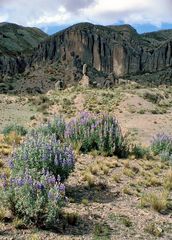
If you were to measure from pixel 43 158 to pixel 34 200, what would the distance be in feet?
6.57

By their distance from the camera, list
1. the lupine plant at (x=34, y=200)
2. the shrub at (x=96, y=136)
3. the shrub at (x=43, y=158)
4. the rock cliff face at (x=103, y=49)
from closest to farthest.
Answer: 1. the lupine plant at (x=34, y=200)
2. the shrub at (x=43, y=158)
3. the shrub at (x=96, y=136)
4. the rock cliff face at (x=103, y=49)

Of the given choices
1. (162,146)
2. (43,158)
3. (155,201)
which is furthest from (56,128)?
(155,201)

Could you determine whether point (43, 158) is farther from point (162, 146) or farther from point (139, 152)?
point (162, 146)

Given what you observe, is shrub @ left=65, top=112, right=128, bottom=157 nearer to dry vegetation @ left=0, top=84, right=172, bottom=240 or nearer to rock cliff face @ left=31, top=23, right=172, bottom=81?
dry vegetation @ left=0, top=84, right=172, bottom=240

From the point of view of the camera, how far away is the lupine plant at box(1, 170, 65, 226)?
8461 millimetres

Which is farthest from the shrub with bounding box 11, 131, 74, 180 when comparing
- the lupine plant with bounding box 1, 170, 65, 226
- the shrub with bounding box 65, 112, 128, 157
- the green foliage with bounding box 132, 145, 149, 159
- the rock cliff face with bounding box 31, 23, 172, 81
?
the rock cliff face with bounding box 31, 23, 172, 81

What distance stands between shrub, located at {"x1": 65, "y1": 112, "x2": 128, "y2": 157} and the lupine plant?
6209mm

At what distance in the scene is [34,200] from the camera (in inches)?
336

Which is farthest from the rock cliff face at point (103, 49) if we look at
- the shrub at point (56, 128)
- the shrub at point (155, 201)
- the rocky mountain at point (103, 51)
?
the shrub at point (155, 201)

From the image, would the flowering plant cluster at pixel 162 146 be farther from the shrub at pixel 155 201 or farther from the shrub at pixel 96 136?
the shrub at pixel 155 201

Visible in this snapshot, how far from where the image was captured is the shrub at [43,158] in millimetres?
10445

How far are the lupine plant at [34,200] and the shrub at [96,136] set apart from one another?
6.21m

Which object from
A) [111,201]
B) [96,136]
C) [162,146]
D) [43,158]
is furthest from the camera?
[162,146]

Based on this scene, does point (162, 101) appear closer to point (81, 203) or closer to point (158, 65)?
point (81, 203)
